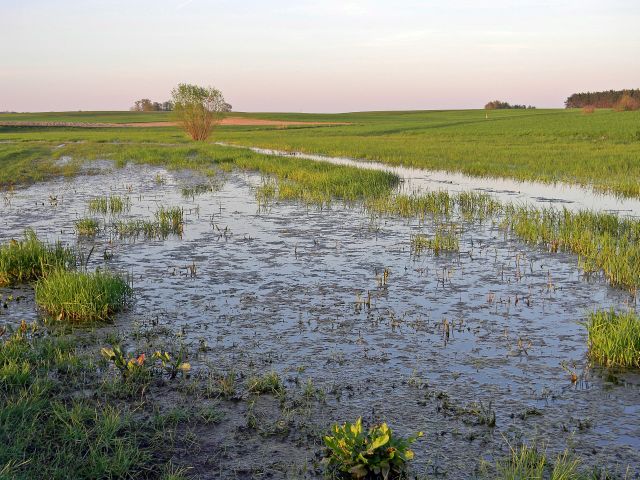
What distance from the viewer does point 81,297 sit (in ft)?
28.1

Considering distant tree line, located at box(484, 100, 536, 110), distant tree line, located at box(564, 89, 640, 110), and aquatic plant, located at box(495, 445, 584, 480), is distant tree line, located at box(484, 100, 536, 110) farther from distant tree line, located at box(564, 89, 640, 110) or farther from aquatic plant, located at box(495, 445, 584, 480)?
aquatic plant, located at box(495, 445, 584, 480)

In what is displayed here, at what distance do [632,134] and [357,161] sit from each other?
75.2ft

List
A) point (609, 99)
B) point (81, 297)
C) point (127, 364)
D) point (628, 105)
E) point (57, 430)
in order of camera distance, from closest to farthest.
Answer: point (57, 430), point (127, 364), point (81, 297), point (628, 105), point (609, 99)

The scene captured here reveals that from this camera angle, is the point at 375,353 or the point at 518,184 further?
the point at 518,184

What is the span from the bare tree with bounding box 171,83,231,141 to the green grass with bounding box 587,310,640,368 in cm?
6065

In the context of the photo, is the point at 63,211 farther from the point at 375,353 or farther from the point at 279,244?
the point at 375,353

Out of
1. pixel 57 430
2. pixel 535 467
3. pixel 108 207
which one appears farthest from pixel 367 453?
pixel 108 207

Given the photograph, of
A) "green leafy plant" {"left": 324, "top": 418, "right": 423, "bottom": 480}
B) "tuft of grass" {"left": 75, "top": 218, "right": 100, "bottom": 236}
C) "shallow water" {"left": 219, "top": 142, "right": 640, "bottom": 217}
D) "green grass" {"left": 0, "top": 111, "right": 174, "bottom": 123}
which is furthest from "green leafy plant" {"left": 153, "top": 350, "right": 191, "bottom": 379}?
"green grass" {"left": 0, "top": 111, "right": 174, "bottom": 123}

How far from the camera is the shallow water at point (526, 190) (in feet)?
60.8

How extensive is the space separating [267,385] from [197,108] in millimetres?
60644

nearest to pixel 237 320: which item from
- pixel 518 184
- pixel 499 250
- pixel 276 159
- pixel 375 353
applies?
pixel 375 353

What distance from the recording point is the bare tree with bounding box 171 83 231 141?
209 ft

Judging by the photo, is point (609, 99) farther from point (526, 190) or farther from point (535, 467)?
point (535, 467)

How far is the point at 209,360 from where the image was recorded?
23.8 feet
